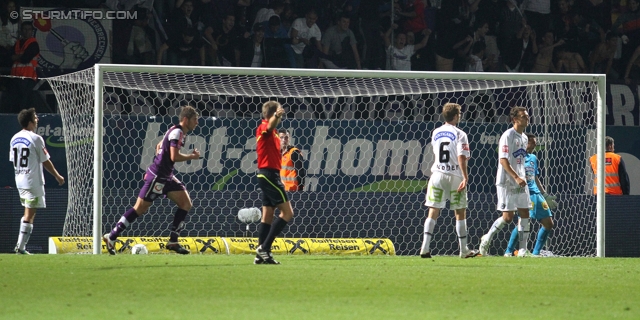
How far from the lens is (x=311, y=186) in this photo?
53.0 ft

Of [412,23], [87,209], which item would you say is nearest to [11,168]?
[87,209]

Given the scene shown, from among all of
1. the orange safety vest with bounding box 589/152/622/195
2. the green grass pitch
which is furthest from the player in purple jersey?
the orange safety vest with bounding box 589/152/622/195

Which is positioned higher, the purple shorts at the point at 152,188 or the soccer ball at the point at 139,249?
the purple shorts at the point at 152,188

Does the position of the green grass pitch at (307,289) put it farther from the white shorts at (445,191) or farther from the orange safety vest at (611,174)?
the orange safety vest at (611,174)

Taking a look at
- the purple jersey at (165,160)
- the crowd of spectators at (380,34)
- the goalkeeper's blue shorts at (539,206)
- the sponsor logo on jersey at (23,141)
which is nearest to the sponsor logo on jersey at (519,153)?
the goalkeeper's blue shorts at (539,206)

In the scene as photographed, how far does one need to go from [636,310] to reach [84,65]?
14.0 m

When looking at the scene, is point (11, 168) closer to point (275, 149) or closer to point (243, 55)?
point (243, 55)

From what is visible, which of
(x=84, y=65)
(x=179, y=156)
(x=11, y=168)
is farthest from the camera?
(x=84, y=65)

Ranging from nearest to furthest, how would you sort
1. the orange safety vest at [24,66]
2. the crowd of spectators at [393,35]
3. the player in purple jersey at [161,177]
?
1. the player in purple jersey at [161,177]
2. the orange safety vest at [24,66]
3. the crowd of spectators at [393,35]

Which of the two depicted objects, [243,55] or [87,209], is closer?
[87,209]

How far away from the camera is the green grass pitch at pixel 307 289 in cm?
632

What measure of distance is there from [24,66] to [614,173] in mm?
11007

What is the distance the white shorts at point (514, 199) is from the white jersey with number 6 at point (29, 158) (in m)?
6.05

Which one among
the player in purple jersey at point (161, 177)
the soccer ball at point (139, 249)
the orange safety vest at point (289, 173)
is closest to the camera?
the player in purple jersey at point (161, 177)
